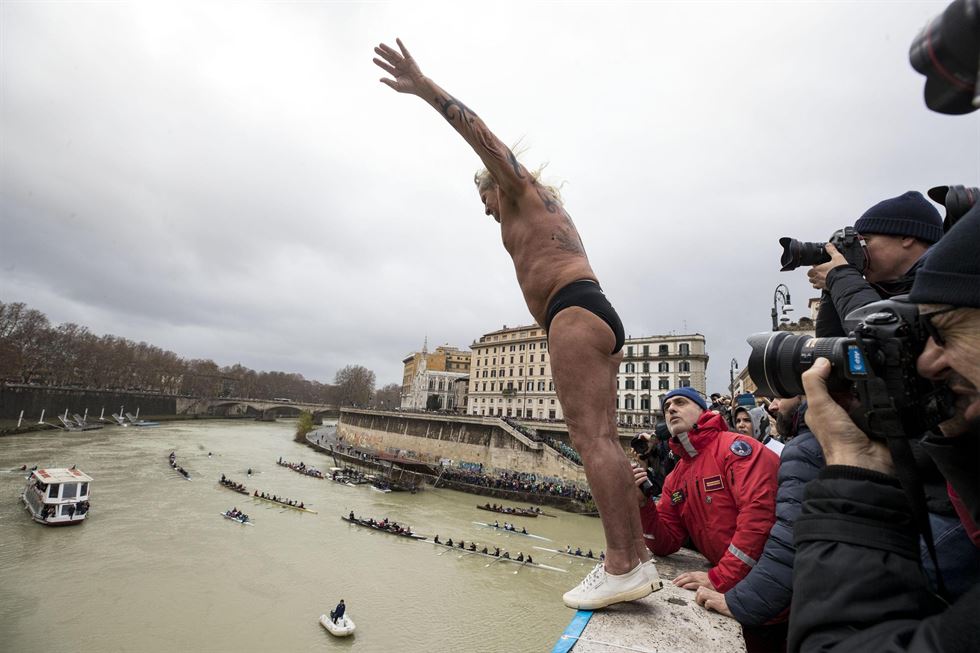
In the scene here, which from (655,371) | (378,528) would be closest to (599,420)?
(378,528)

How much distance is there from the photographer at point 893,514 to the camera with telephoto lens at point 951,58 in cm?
25

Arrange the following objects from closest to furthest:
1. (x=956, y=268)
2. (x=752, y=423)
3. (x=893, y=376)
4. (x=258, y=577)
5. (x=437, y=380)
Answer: (x=956, y=268)
(x=893, y=376)
(x=752, y=423)
(x=258, y=577)
(x=437, y=380)

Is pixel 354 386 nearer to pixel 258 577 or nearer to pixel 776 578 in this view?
pixel 258 577

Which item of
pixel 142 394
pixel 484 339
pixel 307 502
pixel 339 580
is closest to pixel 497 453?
pixel 307 502

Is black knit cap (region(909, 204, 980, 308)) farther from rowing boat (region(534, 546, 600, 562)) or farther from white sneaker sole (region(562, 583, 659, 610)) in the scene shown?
rowing boat (region(534, 546, 600, 562))

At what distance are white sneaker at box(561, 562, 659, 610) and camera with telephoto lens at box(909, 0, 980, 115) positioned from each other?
1.69m

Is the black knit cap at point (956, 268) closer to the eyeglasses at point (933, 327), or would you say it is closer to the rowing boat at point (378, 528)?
the eyeglasses at point (933, 327)

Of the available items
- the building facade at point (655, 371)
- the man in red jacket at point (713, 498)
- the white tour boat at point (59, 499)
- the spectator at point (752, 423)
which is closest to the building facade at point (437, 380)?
the building facade at point (655, 371)

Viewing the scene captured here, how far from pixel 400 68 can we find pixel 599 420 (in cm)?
200

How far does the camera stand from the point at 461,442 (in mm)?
39656

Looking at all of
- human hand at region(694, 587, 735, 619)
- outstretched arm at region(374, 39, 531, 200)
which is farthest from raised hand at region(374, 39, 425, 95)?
human hand at region(694, 587, 735, 619)

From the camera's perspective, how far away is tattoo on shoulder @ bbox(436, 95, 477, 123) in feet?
7.19

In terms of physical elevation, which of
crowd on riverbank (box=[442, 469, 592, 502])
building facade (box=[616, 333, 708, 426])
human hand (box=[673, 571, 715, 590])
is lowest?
crowd on riverbank (box=[442, 469, 592, 502])

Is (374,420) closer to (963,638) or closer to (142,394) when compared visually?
(142,394)
